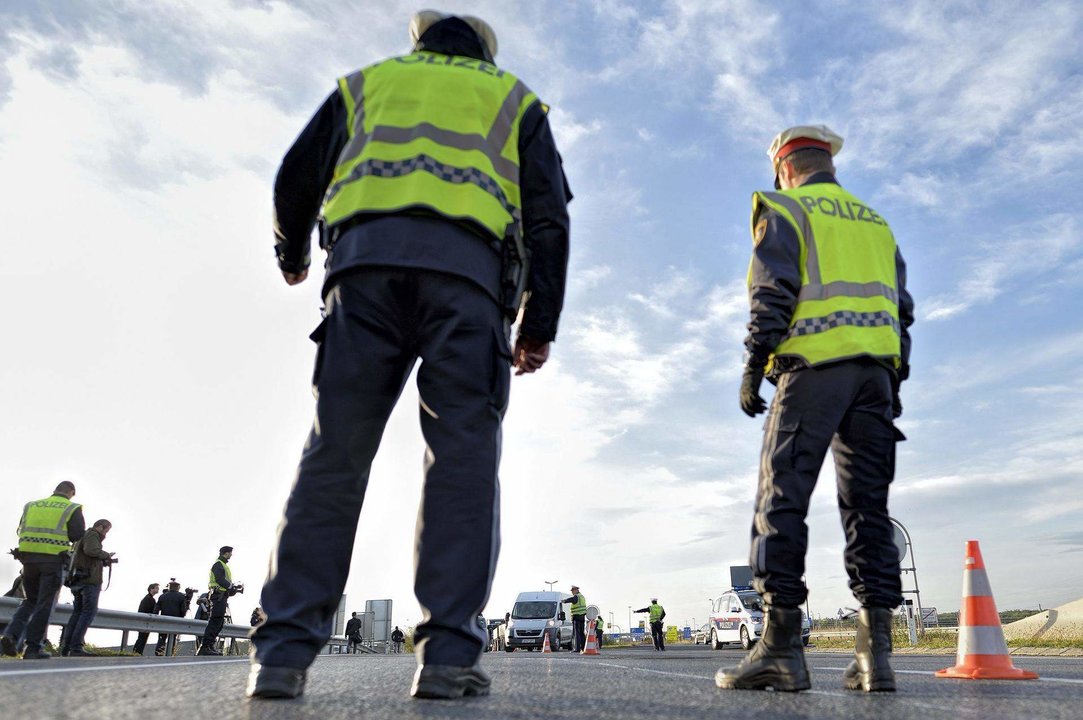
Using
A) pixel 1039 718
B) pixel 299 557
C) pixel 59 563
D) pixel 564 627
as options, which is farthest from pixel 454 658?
pixel 564 627

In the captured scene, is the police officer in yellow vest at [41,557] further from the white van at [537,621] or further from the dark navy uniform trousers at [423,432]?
the white van at [537,621]

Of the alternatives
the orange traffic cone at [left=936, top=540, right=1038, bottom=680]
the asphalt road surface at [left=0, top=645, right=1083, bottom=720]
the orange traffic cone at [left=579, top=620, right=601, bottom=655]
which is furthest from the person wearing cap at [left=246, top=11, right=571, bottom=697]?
the orange traffic cone at [left=579, top=620, right=601, bottom=655]

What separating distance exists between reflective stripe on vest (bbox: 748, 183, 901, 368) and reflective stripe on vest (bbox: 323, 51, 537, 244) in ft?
4.06

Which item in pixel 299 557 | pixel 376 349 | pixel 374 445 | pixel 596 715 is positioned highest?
pixel 376 349

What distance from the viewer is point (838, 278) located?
3.33 meters

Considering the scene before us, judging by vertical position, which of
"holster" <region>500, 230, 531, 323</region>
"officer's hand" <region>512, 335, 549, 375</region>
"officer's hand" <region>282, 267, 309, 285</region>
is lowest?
"officer's hand" <region>512, 335, 549, 375</region>

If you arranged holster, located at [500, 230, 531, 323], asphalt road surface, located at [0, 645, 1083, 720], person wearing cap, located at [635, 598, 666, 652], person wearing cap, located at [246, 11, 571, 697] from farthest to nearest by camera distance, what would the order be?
person wearing cap, located at [635, 598, 666, 652]
holster, located at [500, 230, 531, 323]
person wearing cap, located at [246, 11, 571, 697]
asphalt road surface, located at [0, 645, 1083, 720]

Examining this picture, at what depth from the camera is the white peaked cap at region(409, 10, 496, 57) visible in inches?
122

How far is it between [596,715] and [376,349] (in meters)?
1.20

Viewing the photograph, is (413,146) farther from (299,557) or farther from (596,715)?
(596,715)

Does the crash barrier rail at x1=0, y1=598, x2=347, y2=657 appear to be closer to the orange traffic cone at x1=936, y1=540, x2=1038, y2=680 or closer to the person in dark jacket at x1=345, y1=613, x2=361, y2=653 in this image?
A: the orange traffic cone at x1=936, y1=540, x2=1038, y2=680

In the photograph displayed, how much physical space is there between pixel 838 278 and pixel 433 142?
1694 mm

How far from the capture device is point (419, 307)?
2.44 metres

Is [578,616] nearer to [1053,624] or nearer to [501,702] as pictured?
[1053,624]
